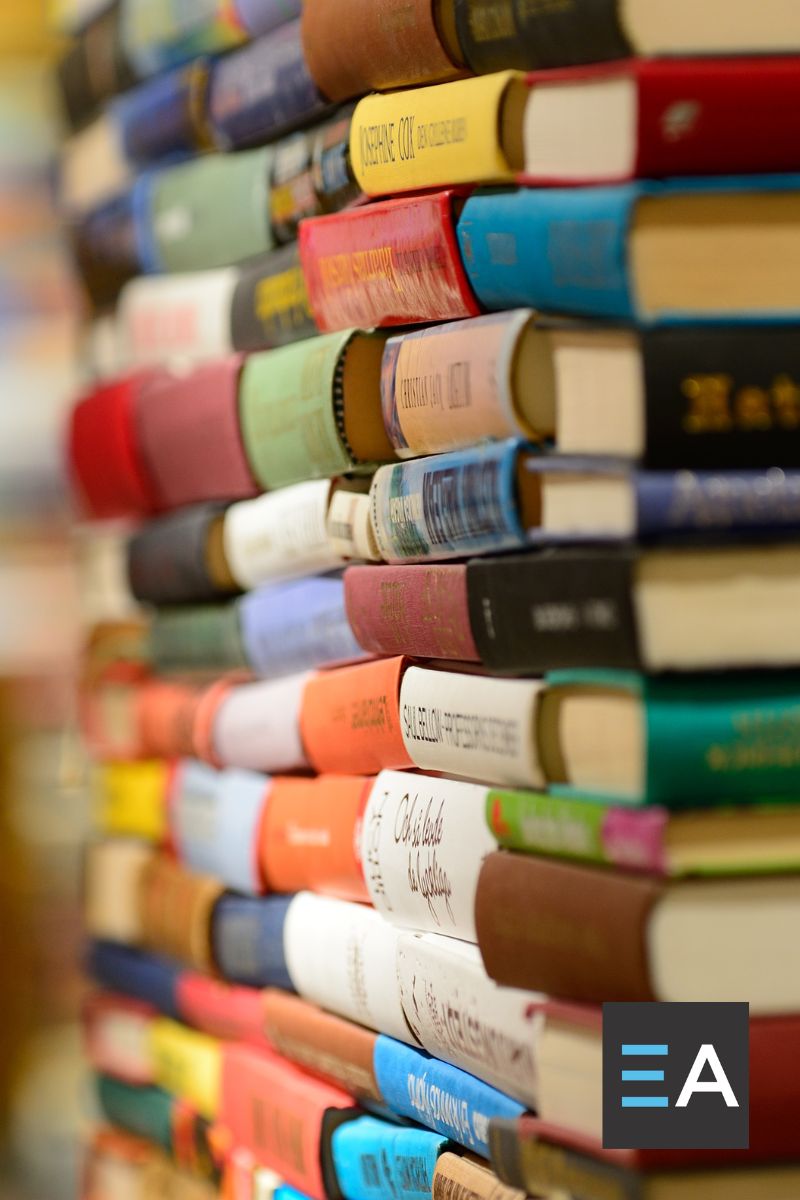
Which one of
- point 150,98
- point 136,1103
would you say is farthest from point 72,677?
point 150,98

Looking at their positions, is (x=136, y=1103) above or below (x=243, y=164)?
below

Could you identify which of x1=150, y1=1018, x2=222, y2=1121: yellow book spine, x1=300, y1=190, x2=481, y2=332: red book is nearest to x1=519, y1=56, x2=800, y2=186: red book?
x1=300, y1=190, x2=481, y2=332: red book

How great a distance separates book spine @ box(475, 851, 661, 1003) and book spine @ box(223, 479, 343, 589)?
0.88 ft

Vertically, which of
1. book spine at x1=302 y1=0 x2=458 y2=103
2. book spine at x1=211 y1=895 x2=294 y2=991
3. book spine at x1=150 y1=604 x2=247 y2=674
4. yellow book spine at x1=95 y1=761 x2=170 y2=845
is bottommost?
book spine at x1=211 y1=895 x2=294 y2=991

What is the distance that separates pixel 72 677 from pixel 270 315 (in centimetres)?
62

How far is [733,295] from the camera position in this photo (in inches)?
31.2

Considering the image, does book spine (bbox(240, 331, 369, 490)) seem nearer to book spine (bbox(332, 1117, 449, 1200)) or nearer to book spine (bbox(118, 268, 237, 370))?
book spine (bbox(118, 268, 237, 370))

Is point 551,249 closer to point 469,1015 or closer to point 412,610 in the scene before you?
point 412,610

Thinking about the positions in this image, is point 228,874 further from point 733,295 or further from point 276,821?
point 733,295

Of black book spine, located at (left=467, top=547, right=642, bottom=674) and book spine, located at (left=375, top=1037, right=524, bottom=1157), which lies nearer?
black book spine, located at (left=467, top=547, right=642, bottom=674)

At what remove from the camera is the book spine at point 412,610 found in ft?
2.99

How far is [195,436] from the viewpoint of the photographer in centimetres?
123

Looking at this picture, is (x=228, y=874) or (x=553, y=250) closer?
(x=553, y=250)

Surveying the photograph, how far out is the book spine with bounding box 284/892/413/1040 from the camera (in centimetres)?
100
